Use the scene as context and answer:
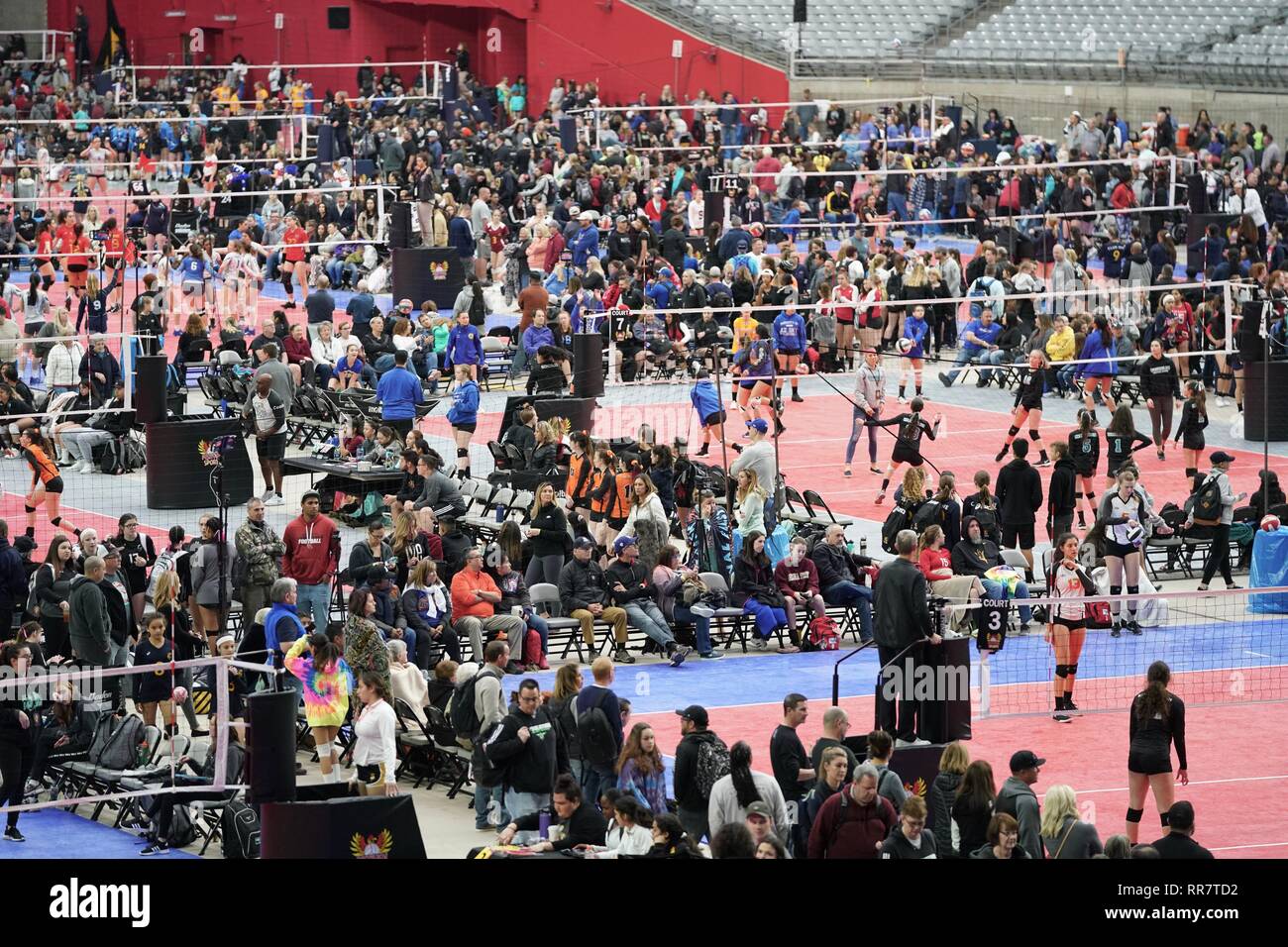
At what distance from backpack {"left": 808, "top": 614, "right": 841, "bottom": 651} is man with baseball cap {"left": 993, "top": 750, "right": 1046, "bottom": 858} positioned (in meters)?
6.64

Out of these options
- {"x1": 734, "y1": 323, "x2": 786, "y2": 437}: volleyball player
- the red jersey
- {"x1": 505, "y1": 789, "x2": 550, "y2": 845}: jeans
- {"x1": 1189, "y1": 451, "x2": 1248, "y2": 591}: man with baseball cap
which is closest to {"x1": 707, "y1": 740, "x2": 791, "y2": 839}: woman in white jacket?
{"x1": 505, "y1": 789, "x2": 550, "y2": 845}: jeans

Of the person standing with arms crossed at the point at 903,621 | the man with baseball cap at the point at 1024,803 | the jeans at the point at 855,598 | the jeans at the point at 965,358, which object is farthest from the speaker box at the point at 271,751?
the jeans at the point at 965,358

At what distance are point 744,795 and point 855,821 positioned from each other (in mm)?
737

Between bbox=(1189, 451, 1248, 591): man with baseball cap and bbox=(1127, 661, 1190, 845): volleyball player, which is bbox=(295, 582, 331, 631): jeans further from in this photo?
bbox=(1189, 451, 1248, 591): man with baseball cap

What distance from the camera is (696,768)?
13773mm

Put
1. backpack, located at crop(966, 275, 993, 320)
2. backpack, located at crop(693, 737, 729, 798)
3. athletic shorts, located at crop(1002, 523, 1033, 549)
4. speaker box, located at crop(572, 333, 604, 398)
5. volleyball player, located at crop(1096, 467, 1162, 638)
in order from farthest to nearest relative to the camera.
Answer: backpack, located at crop(966, 275, 993, 320), speaker box, located at crop(572, 333, 604, 398), athletic shorts, located at crop(1002, 523, 1033, 549), volleyball player, located at crop(1096, 467, 1162, 638), backpack, located at crop(693, 737, 729, 798)

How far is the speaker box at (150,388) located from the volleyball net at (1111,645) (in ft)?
28.8

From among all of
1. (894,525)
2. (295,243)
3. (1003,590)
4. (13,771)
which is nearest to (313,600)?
(13,771)

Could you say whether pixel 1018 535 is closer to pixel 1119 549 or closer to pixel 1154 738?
pixel 1119 549

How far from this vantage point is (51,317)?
102ft

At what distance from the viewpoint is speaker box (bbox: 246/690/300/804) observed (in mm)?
13266

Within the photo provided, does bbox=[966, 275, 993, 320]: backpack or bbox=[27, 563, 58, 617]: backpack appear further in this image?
bbox=[966, 275, 993, 320]: backpack

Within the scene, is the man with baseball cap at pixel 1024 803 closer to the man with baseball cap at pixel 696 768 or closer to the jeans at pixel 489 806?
the man with baseball cap at pixel 696 768

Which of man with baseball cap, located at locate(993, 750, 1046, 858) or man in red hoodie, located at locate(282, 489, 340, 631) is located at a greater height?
man in red hoodie, located at locate(282, 489, 340, 631)
